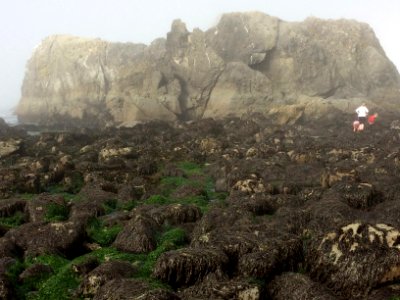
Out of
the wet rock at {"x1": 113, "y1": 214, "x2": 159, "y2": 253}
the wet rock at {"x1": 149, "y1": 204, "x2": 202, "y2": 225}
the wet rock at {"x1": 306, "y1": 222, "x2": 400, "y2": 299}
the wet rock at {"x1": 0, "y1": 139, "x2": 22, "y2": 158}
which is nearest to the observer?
the wet rock at {"x1": 306, "y1": 222, "x2": 400, "y2": 299}

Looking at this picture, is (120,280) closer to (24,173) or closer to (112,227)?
(112,227)

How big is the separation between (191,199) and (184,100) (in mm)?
45632

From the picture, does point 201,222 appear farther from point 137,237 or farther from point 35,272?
point 35,272

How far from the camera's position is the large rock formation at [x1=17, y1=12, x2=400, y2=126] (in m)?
67.2

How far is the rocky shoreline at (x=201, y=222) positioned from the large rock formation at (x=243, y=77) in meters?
26.5

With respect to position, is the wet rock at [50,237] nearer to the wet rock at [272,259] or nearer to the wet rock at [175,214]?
the wet rock at [175,214]

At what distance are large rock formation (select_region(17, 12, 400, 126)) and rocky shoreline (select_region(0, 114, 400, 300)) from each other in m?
26.5

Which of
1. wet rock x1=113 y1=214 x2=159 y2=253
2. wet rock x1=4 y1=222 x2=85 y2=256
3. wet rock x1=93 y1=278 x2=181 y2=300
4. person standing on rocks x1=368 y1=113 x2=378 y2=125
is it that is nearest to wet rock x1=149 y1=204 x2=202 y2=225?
wet rock x1=113 y1=214 x2=159 y2=253

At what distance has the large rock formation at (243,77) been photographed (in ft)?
220

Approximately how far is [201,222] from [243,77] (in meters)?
51.2

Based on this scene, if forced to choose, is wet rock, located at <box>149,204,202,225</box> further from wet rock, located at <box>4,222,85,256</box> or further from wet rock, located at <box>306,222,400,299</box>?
wet rock, located at <box>306,222,400,299</box>

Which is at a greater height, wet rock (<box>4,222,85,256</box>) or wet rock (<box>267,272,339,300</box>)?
wet rock (<box>267,272,339,300</box>)

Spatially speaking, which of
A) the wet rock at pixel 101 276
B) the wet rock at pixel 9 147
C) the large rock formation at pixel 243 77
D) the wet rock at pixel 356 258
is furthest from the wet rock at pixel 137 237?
the large rock formation at pixel 243 77

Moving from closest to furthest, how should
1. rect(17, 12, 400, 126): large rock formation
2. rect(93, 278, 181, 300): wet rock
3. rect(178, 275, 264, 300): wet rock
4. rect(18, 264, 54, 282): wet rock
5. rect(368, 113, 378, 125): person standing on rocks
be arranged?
rect(93, 278, 181, 300): wet rock, rect(178, 275, 264, 300): wet rock, rect(18, 264, 54, 282): wet rock, rect(368, 113, 378, 125): person standing on rocks, rect(17, 12, 400, 126): large rock formation
